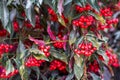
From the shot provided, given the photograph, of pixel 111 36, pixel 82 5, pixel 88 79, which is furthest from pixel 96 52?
pixel 111 36

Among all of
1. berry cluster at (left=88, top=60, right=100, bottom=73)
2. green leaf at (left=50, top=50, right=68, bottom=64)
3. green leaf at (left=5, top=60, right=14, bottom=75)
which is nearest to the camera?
green leaf at (left=5, top=60, right=14, bottom=75)

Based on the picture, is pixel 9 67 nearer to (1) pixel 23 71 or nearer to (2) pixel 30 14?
(1) pixel 23 71

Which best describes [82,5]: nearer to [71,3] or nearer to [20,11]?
[71,3]

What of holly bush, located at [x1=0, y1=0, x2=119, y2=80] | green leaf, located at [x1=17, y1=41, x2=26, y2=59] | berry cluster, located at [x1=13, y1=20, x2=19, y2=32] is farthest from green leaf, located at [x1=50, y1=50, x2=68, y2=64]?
berry cluster, located at [x1=13, y1=20, x2=19, y2=32]

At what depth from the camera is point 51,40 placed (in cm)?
161

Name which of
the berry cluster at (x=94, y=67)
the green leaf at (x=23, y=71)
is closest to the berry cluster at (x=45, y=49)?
the green leaf at (x=23, y=71)

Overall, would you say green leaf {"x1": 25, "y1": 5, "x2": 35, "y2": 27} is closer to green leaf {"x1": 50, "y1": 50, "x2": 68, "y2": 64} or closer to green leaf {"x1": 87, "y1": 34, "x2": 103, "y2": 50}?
green leaf {"x1": 50, "y1": 50, "x2": 68, "y2": 64}

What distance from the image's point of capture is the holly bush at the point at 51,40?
56.8 inches

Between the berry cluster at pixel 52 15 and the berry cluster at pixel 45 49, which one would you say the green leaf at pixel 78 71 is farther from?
the berry cluster at pixel 52 15

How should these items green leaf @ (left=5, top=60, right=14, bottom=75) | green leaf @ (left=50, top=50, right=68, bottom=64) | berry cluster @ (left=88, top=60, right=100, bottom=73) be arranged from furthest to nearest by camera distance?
berry cluster @ (left=88, top=60, right=100, bottom=73)
green leaf @ (left=50, top=50, right=68, bottom=64)
green leaf @ (left=5, top=60, right=14, bottom=75)

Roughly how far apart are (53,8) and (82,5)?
0.15m

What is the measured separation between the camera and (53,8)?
4.78ft

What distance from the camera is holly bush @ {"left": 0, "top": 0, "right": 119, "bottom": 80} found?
1.44 m

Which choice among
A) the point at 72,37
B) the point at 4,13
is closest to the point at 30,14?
the point at 4,13
